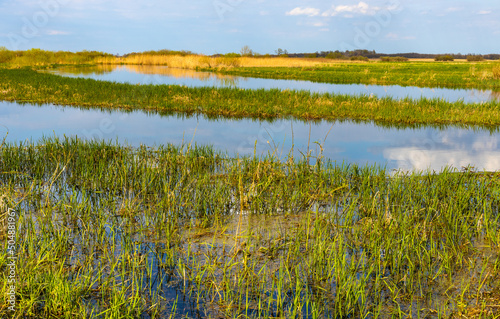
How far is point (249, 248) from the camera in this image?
5.00 meters

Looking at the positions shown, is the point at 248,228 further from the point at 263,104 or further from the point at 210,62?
the point at 210,62

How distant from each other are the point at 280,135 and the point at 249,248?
8.52m

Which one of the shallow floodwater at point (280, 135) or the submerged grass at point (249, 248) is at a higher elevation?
the shallow floodwater at point (280, 135)

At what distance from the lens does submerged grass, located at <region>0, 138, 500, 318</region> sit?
394cm

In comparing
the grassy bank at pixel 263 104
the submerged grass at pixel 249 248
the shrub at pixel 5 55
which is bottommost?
the submerged grass at pixel 249 248

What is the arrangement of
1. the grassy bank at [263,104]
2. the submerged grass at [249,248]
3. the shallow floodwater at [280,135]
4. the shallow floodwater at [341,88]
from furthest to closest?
the shallow floodwater at [341,88], the grassy bank at [263,104], the shallow floodwater at [280,135], the submerged grass at [249,248]

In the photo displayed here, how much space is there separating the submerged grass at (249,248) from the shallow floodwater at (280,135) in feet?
8.58

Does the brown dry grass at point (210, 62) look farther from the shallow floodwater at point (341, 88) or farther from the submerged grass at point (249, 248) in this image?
the submerged grass at point (249, 248)

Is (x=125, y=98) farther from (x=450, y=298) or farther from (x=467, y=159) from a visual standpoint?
(x=450, y=298)

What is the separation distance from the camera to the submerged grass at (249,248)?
3.94 m

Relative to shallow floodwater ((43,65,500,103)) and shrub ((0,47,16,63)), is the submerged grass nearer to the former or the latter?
shallow floodwater ((43,65,500,103))

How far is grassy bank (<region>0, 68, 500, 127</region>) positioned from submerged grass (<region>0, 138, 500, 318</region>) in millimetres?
9432

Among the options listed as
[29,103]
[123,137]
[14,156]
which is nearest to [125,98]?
[29,103]

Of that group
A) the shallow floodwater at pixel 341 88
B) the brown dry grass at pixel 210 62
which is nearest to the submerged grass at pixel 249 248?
the shallow floodwater at pixel 341 88
